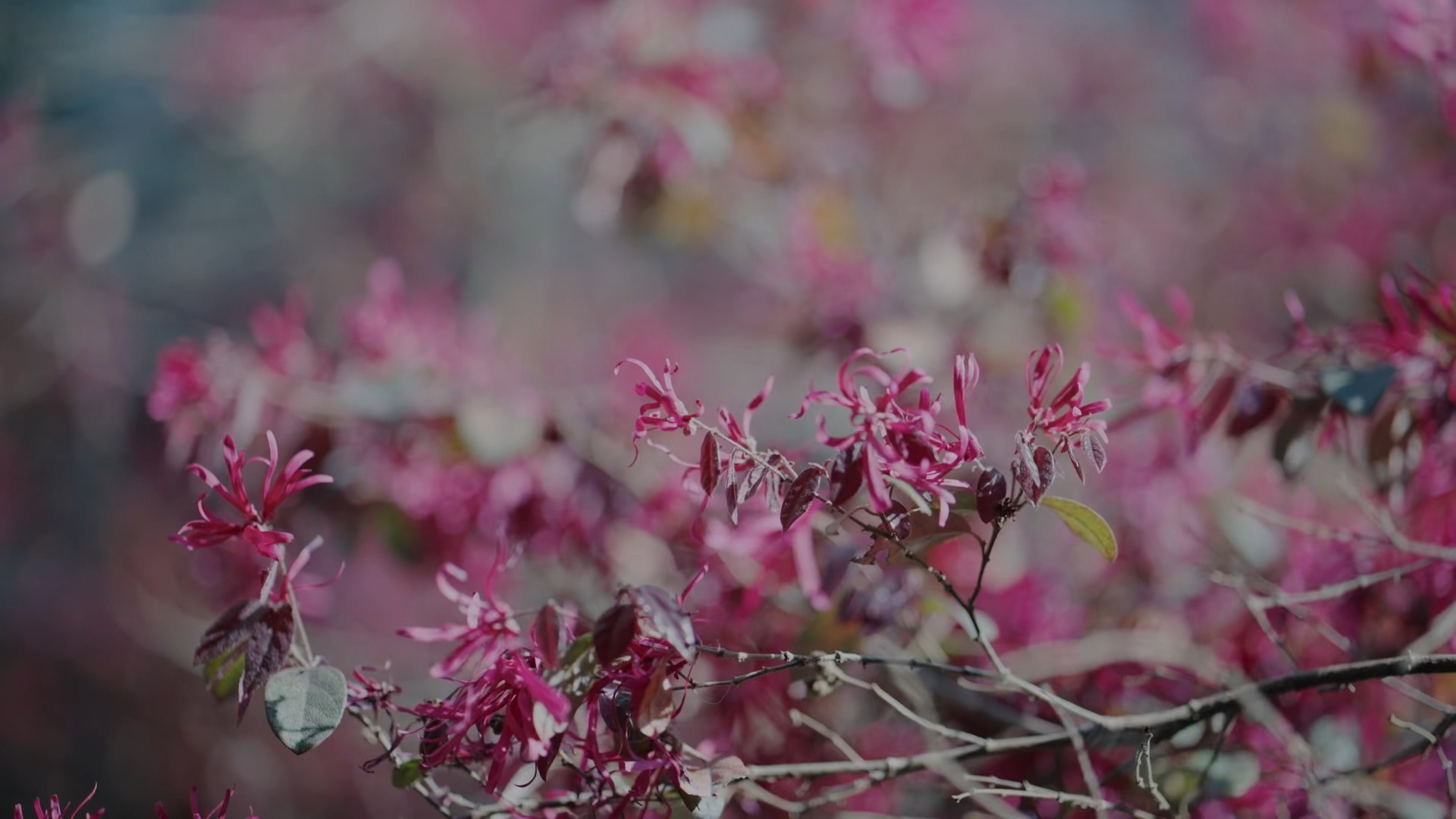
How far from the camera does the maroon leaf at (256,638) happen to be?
488 mm

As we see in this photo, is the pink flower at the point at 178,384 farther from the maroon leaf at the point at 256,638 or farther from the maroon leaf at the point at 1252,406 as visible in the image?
the maroon leaf at the point at 1252,406

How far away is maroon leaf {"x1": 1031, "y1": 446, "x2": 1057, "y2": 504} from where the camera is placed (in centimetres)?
45

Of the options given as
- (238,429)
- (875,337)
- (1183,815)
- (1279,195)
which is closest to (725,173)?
(875,337)

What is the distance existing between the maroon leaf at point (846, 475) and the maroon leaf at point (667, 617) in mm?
83

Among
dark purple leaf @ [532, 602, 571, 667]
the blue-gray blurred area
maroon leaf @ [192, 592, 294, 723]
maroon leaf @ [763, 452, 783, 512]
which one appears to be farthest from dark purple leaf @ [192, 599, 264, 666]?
the blue-gray blurred area

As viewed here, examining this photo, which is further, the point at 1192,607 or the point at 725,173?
the point at 725,173

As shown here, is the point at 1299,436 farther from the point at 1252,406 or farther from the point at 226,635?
the point at 226,635

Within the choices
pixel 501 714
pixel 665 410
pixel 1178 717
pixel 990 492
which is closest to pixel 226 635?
pixel 501 714

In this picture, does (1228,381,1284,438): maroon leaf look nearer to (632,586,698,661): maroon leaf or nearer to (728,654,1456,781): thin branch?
(728,654,1456,781): thin branch

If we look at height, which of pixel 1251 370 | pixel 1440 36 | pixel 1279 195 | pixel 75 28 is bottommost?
pixel 1279 195

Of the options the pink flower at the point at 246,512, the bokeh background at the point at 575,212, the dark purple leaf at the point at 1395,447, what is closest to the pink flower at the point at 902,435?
the pink flower at the point at 246,512

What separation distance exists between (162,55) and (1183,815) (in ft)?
10.2

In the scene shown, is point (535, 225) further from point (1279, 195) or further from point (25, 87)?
point (1279, 195)

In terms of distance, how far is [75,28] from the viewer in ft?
8.81
